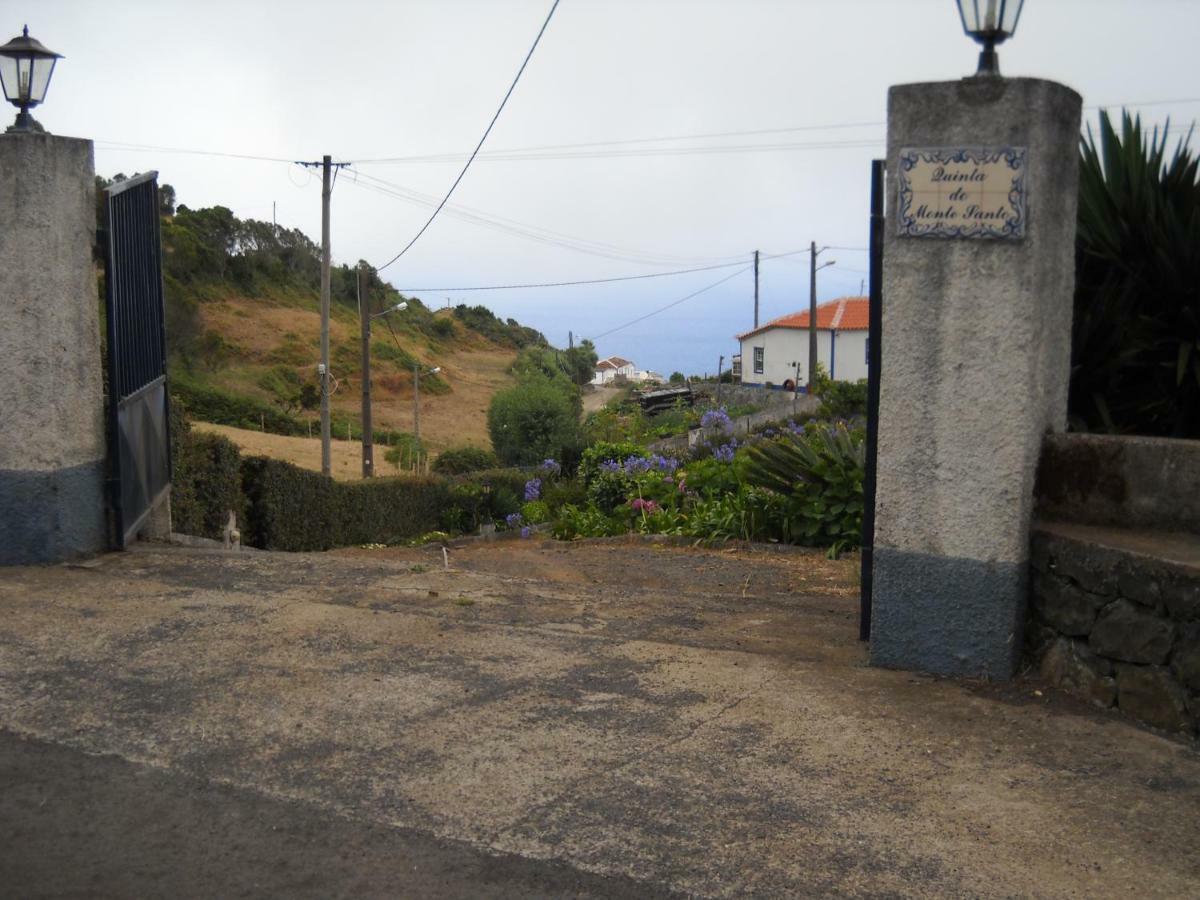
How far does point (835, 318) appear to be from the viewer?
65.9 meters

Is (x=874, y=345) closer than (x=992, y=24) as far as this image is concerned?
No

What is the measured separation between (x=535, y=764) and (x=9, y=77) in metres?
5.37

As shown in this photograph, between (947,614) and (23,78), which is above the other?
(23,78)

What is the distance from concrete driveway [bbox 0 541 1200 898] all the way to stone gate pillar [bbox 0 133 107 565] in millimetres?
A: 832

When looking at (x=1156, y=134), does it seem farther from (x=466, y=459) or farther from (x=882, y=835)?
(x=466, y=459)

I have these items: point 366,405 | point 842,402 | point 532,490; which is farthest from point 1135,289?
point 366,405

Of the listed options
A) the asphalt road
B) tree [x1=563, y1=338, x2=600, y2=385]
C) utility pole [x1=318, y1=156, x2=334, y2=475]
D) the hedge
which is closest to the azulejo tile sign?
the asphalt road

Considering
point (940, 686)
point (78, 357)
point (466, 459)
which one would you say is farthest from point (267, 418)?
point (940, 686)

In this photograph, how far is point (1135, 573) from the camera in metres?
4.46

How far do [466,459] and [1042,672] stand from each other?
36463 mm

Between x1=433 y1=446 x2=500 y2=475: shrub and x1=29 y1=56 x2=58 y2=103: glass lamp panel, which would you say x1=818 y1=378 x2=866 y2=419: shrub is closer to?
x1=433 y1=446 x2=500 y2=475: shrub

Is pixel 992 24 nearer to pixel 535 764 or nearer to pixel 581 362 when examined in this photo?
pixel 535 764

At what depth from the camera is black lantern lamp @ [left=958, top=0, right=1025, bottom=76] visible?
4.78m

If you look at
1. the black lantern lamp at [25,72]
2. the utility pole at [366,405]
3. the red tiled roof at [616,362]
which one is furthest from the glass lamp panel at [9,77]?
the red tiled roof at [616,362]
